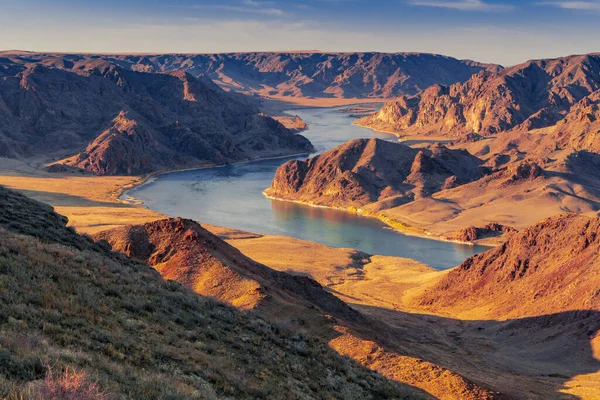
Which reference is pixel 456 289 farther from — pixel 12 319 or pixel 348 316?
pixel 12 319

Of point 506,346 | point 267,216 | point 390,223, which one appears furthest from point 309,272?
point 267,216

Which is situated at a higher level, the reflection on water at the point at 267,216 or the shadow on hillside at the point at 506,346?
the shadow on hillside at the point at 506,346

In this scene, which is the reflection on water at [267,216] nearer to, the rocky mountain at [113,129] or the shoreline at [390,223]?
the shoreline at [390,223]

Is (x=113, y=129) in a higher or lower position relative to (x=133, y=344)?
lower

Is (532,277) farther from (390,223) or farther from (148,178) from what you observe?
(148,178)

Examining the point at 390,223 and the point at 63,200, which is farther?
the point at 63,200

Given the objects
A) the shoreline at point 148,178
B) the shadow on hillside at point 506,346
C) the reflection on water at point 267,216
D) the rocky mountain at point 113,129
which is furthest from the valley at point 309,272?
the rocky mountain at point 113,129

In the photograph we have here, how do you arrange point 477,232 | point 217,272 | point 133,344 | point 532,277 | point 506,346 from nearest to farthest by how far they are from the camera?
1. point 133,344
2. point 217,272
3. point 506,346
4. point 532,277
5. point 477,232
